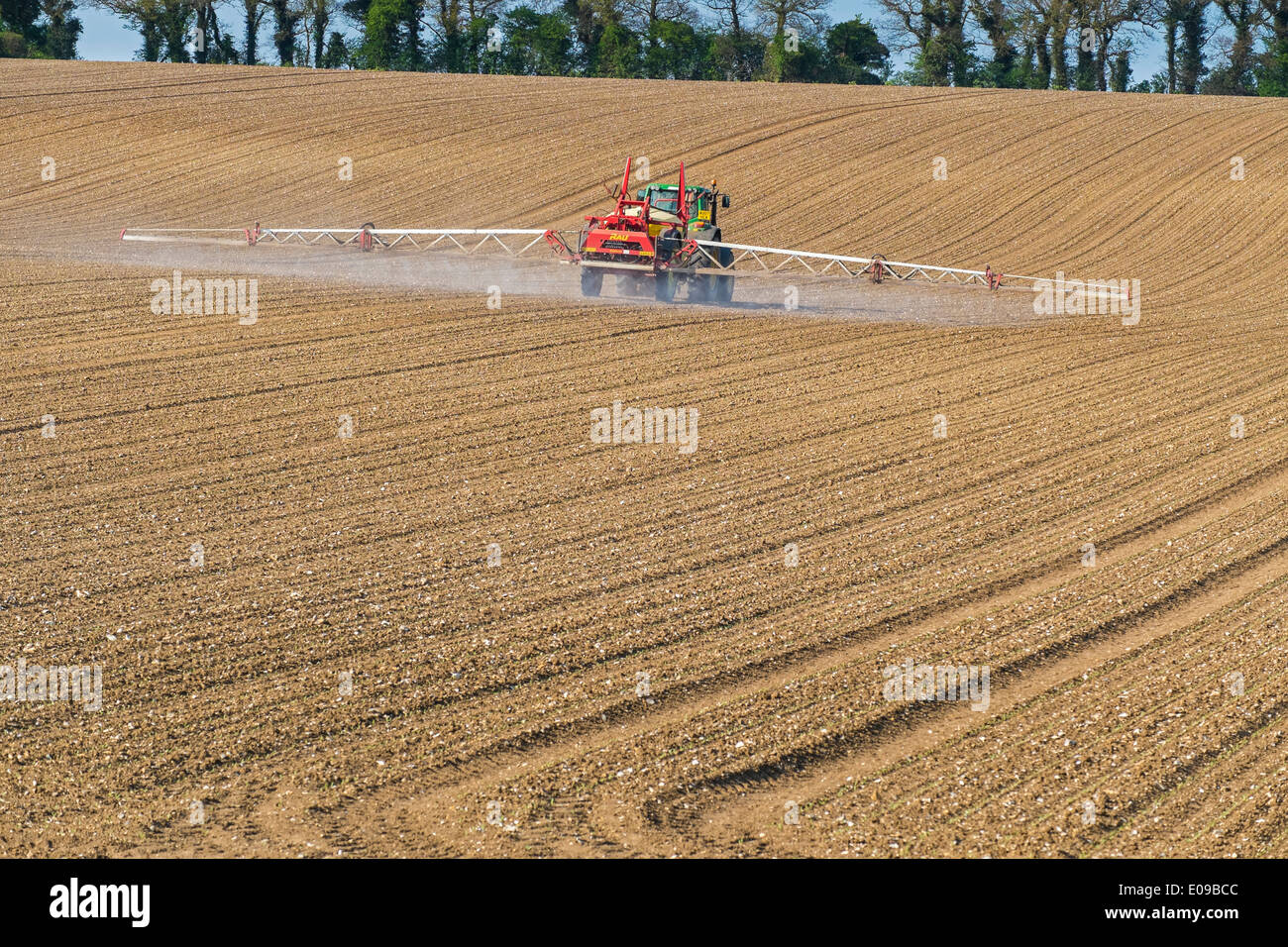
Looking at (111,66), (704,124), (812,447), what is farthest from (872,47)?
(812,447)

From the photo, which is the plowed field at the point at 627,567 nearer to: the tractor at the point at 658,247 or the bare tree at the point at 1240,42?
the tractor at the point at 658,247

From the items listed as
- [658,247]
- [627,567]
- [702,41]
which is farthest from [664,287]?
[702,41]

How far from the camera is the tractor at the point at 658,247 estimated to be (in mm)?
22641

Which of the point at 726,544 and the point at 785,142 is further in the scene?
the point at 785,142

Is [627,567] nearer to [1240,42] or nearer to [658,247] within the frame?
[658,247]

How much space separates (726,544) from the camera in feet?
36.7

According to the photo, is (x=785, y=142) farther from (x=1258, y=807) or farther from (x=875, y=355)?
(x=1258, y=807)

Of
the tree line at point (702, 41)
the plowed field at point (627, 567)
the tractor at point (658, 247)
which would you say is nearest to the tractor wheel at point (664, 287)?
the tractor at point (658, 247)

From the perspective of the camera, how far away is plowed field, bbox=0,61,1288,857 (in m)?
6.96

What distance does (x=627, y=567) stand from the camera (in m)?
10.6

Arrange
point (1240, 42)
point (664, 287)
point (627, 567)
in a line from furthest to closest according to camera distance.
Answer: point (1240, 42)
point (664, 287)
point (627, 567)

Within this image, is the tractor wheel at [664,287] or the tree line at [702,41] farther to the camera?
the tree line at [702,41]

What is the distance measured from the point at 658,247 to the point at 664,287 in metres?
0.80
